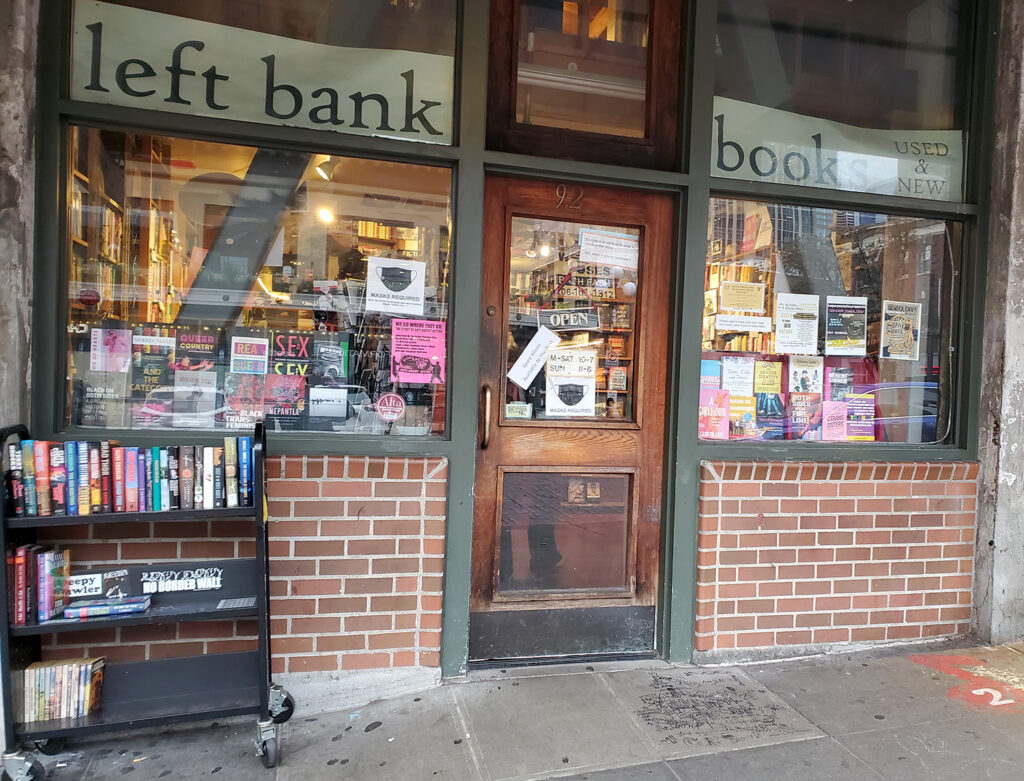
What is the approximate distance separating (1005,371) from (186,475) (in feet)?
13.4

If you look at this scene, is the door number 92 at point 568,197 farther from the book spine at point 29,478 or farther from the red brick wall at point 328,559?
the book spine at point 29,478

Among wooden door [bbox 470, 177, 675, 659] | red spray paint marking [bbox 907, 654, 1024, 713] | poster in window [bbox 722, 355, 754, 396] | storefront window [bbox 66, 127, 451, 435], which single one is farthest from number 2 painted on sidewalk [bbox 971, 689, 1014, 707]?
storefront window [bbox 66, 127, 451, 435]

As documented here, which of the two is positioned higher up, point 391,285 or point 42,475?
point 391,285

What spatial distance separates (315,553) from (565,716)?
1.30 m

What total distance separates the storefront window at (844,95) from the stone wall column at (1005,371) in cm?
22

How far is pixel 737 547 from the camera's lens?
10.4ft

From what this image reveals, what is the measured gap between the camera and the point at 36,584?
2168 mm

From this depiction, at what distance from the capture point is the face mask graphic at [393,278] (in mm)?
2906

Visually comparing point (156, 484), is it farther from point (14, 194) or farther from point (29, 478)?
point (14, 194)

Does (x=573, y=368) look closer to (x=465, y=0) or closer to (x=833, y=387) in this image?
(x=833, y=387)

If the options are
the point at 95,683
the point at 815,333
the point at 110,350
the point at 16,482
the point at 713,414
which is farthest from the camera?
the point at 815,333

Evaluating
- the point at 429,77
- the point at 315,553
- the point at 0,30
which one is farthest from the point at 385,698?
the point at 0,30

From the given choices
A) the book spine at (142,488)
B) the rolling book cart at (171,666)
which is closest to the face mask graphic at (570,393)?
the rolling book cart at (171,666)

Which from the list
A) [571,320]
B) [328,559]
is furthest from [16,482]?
[571,320]
